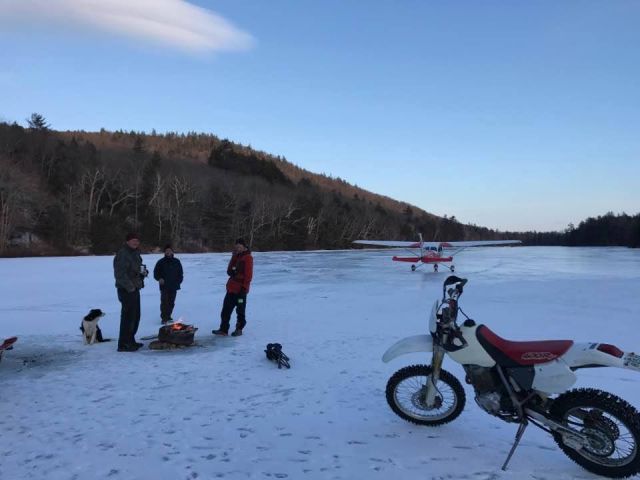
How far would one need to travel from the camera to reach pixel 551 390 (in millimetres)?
3260

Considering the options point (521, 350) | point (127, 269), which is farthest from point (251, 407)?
point (127, 269)

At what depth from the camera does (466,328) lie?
11.8 ft

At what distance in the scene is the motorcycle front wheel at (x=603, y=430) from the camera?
9.94ft

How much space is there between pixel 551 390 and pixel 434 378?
96 cm

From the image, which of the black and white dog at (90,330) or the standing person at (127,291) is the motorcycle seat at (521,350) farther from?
the black and white dog at (90,330)

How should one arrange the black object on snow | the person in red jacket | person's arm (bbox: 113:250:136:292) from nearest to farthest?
the black object on snow
person's arm (bbox: 113:250:136:292)
the person in red jacket

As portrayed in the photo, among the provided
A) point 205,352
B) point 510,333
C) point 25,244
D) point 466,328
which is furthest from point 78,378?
point 25,244

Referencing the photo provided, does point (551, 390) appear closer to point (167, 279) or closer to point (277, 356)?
point (277, 356)

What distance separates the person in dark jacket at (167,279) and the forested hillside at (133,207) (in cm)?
3963

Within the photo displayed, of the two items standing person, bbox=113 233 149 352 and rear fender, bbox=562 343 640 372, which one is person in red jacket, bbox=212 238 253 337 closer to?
standing person, bbox=113 233 149 352

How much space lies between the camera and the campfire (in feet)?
22.5

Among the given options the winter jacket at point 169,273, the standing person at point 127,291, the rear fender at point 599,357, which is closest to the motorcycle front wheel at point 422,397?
the rear fender at point 599,357

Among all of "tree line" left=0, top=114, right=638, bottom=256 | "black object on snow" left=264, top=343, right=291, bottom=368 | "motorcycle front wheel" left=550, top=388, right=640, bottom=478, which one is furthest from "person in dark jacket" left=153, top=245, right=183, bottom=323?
"tree line" left=0, top=114, right=638, bottom=256

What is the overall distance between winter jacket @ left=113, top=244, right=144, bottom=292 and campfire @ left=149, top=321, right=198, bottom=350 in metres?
0.83
